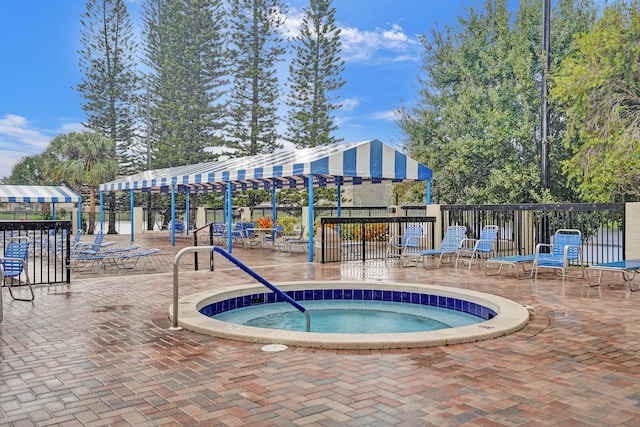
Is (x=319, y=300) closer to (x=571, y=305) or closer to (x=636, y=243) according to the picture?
(x=571, y=305)

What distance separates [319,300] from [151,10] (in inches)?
1238

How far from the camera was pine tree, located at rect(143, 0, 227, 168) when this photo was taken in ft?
102

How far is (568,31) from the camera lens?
1712 cm

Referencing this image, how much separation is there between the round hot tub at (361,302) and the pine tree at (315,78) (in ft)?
73.2

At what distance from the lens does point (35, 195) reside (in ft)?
72.0

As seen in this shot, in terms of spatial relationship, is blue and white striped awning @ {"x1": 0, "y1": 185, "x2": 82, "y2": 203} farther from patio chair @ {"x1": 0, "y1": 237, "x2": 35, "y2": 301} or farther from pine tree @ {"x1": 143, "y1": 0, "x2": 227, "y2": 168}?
patio chair @ {"x1": 0, "y1": 237, "x2": 35, "y2": 301}

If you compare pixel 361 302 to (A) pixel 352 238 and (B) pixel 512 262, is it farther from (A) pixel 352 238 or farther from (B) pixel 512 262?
(A) pixel 352 238

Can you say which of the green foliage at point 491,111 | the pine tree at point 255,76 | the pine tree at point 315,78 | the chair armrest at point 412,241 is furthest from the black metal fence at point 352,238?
the pine tree at point 255,76

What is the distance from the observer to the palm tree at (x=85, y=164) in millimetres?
25109

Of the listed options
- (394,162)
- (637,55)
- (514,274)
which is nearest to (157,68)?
(394,162)

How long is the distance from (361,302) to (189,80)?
27631 millimetres

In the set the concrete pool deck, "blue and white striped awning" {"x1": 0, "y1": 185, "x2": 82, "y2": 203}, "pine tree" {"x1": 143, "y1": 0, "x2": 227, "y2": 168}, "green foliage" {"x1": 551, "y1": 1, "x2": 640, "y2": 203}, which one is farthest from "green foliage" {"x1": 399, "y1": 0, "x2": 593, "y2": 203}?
"pine tree" {"x1": 143, "y1": 0, "x2": 227, "y2": 168}

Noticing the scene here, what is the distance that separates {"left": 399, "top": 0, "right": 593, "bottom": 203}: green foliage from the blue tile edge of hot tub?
10.9m

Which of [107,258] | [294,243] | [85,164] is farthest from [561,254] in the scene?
[85,164]
